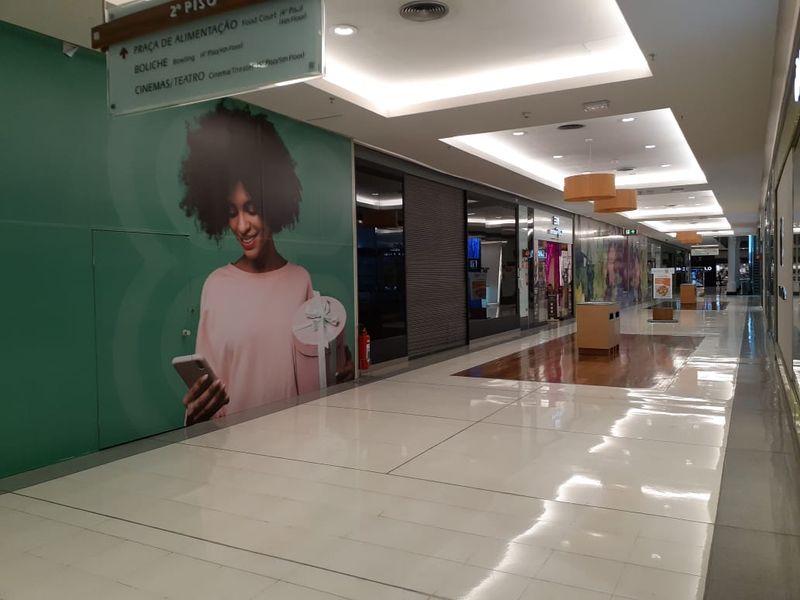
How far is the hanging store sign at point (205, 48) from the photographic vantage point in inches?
115

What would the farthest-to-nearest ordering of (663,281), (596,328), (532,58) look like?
(663,281) < (596,328) < (532,58)

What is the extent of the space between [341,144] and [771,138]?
246 inches

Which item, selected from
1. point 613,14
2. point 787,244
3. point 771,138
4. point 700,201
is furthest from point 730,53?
point 700,201

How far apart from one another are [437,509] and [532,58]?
16.0ft

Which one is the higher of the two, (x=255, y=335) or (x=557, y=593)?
(x=255, y=335)

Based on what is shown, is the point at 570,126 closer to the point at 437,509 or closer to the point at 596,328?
the point at 596,328

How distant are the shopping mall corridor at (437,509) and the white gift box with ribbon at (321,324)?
123 centimetres

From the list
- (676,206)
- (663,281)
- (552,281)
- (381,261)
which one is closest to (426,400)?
(381,261)

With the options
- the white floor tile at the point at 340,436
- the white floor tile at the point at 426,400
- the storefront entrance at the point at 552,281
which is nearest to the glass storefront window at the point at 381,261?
the white floor tile at the point at 426,400

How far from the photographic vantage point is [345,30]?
5789 millimetres

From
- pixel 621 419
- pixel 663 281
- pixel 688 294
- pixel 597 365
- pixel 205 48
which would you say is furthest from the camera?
pixel 688 294

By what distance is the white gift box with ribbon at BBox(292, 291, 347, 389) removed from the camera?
752cm

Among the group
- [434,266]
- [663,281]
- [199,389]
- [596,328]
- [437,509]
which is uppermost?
[434,266]

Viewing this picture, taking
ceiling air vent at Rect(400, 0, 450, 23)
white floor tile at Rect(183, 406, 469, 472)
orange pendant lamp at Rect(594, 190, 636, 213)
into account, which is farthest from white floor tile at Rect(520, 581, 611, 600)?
orange pendant lamp at Rect(594, 190, 636, 213)
